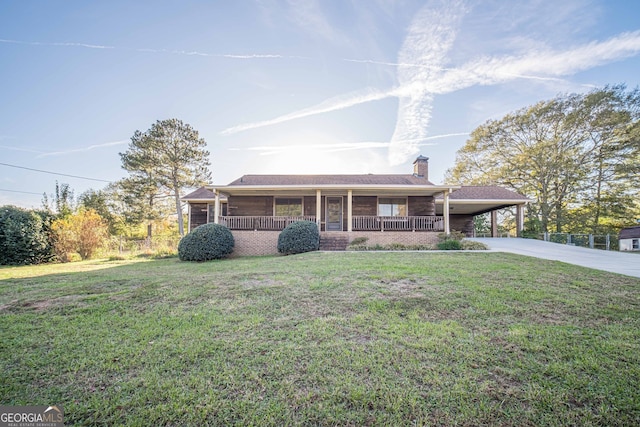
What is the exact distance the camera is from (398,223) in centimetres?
1476

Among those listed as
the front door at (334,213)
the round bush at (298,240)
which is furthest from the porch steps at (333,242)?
the front door at (334,213)

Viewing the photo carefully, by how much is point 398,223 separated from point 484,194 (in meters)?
6.32

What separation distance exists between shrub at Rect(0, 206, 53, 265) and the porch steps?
1240cm

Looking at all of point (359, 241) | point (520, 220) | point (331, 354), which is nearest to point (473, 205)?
point (520, 220)

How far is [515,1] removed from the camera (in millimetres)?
9398

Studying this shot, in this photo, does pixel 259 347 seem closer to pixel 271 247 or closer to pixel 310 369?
pixel 310 369

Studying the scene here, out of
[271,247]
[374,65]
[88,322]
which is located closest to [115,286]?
[88,322]

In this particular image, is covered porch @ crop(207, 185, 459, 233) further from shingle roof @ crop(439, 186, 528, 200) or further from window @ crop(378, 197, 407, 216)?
shingle roof @ crop(439, 186, 528, 200)

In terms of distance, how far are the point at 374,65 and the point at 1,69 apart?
16.1 m

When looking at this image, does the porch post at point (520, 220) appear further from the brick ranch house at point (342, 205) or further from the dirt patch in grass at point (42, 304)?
the dirt patch in grass at point (42, 304)

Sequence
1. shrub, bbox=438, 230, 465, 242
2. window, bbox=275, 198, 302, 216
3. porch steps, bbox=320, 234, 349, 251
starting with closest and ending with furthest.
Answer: shrub, bbox=438, 230, 465, 242 → porch steps, bbox=320, 234, 349, 251 → window, bbox=275, 198, 302, 216

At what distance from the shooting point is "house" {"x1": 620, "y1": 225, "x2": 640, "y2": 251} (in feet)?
48.6

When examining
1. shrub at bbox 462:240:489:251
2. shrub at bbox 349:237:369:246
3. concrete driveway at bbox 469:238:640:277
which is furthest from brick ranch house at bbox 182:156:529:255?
concrete driveway at bbox 469:238:640:277

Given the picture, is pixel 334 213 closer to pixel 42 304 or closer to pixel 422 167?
pixel 422 167
